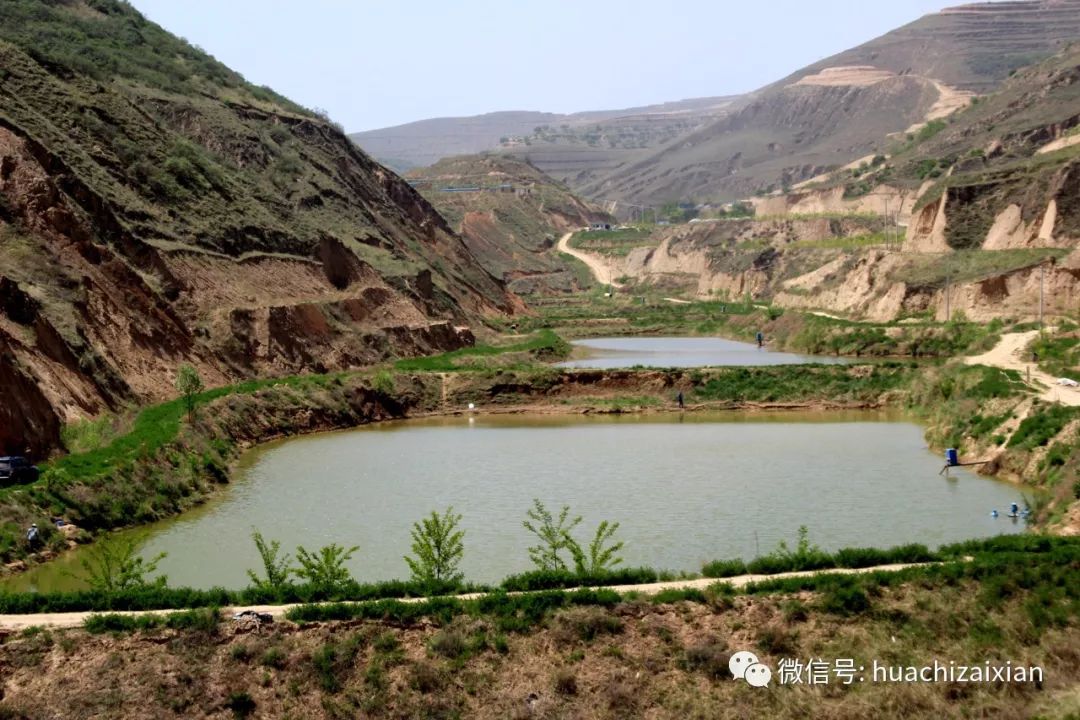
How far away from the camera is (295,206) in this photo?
64.6 meters

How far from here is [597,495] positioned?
91.2 feet

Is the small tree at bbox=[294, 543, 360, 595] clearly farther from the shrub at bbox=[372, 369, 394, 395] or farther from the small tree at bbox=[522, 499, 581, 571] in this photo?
the shrub at bbox=[372, 369, 394, 395]

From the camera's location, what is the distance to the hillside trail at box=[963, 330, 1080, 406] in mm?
32844

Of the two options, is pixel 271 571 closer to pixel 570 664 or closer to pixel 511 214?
pixel 570 664

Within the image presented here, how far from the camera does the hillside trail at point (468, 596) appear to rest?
1728cm

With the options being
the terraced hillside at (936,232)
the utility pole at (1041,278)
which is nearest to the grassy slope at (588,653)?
the utility pole at (1041,278)

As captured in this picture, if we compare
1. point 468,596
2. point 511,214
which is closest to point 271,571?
point 468,596

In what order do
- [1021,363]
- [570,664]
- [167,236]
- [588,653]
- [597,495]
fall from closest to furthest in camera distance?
[570,664] < [588,653] < [597,495] < [1021,363] < [167,236]

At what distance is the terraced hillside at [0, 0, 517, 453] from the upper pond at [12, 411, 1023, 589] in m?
5.36

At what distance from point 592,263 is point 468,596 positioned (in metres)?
120

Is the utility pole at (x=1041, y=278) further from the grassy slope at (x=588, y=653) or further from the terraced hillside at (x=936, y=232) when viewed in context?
the grassy slope at (x=588, y=653)

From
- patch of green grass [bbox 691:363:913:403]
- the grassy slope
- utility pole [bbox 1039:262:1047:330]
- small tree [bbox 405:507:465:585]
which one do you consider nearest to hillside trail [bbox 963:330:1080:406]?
utility pole [bbox 1039:262:1047:330]

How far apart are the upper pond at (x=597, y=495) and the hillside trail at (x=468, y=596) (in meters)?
2.17

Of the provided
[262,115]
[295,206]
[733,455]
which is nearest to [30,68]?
[295,206]
